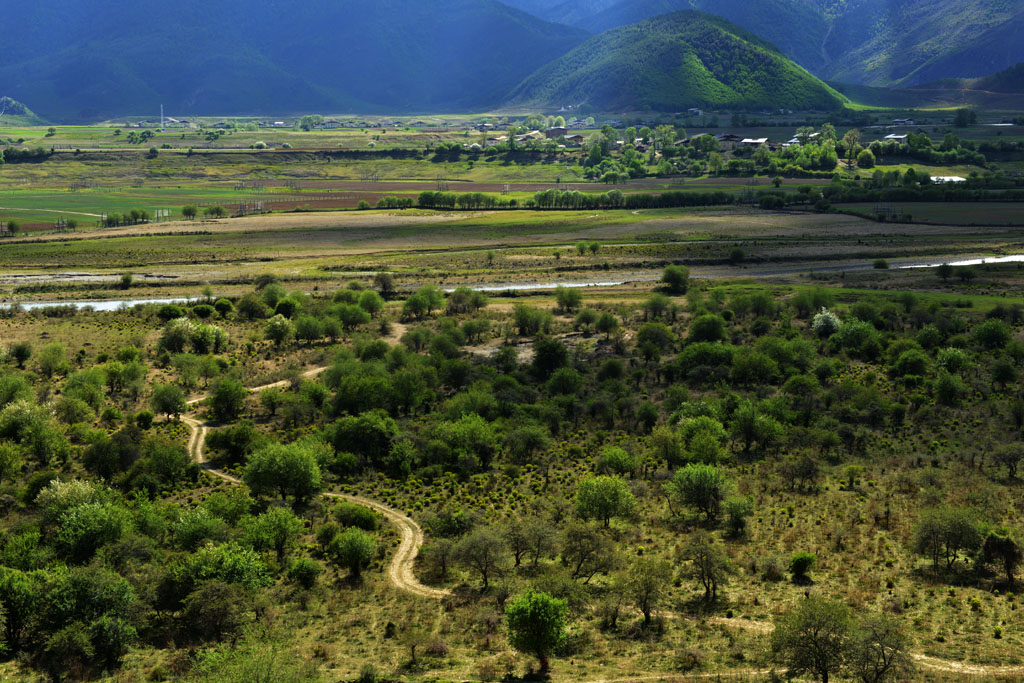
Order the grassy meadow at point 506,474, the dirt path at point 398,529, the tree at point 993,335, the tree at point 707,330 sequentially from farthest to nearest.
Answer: the tree at point 707,330 < the tree at point 993,335 < the dirt path at point 398,529 < the grassy meadow at point 506,474

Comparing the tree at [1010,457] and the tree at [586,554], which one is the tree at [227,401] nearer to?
the tree at [586,554]

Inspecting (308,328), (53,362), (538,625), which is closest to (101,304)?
(53,362)

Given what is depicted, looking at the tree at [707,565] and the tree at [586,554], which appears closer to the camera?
the tree at [707,565]

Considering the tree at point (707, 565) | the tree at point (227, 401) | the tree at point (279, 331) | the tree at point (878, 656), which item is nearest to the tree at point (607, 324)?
the tree at point (279, 331)

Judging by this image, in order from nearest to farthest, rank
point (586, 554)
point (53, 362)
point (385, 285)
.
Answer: point (586, 554) → point (53, 362) → point (385, 285)

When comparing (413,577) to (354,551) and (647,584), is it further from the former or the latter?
(647,584)

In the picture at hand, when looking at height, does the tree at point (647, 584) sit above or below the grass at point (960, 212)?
below

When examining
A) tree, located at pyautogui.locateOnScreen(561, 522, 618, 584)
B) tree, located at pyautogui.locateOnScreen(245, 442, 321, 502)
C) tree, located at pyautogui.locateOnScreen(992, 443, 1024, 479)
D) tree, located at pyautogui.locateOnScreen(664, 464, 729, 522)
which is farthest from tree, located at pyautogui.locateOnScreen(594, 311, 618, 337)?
tree, located at pyautogui.locateOnScreen(561, 522, 618, 584)
